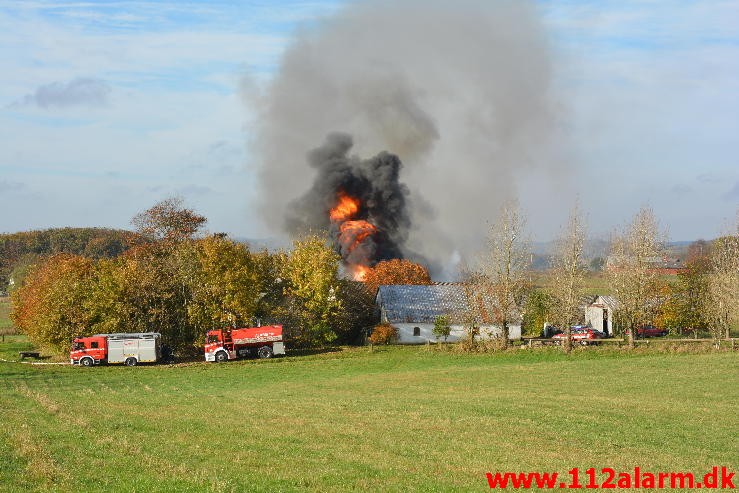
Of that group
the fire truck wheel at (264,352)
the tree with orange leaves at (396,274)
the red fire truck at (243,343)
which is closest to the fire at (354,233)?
the tree with orange leaves at (396,274)

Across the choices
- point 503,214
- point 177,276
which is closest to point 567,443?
point 503,214

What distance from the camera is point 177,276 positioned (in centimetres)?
7312

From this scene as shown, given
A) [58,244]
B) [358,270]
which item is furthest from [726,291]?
[58,244]

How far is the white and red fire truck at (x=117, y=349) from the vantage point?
65.1 meters

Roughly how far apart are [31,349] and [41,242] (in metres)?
92.5

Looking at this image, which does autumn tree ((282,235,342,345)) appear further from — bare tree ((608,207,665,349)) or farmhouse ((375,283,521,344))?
bare tree ((608,207,665,349))

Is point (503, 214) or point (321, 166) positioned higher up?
point (321, 166)

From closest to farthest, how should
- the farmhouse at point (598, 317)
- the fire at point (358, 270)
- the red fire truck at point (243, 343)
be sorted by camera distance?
the red fire truck at point (243, 343) < the farmhouse at point (598, 317) < the fire at point (358, 270)

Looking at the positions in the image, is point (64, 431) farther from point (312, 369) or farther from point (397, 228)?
point (397, 228)

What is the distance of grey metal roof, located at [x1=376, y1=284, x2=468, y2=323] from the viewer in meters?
83.9

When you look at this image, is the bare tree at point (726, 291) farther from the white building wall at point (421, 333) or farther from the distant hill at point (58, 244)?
the distant hill at point (58, 244)

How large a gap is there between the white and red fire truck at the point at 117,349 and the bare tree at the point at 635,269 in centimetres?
3891

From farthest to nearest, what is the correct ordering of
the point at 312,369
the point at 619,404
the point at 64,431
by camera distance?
the point at 312,369
the point at 619,404
the point at 64,431

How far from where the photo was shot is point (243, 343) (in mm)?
68125
